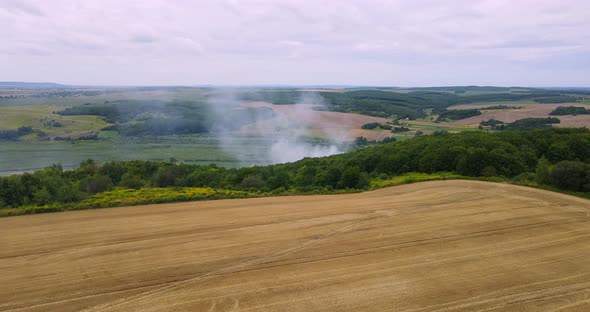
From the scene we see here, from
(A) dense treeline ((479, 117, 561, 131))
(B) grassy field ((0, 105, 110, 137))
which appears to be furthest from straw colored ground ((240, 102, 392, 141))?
(B) grassy field ((0, 105, 110, 137))

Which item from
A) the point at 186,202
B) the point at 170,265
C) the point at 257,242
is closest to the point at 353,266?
the point at 257,242

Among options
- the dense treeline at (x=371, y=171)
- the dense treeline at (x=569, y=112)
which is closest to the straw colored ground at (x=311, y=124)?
the dense treeline at (x=371, y=171)

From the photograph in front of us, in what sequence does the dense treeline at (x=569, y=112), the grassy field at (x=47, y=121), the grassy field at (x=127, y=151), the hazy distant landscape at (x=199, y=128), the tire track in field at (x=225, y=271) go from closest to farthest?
1. the tire track in field at (x=225, y=271)
2. the grassy field at (x=127, y=151)
3. the hazy distant landscape at (x=199, y=128)
4. the grassy field at (x=47, y=121)
5. the dense treeline at (x=569, y=112)

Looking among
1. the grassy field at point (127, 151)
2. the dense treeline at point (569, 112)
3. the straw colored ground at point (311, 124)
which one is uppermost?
the dense treeline at point (569, 112)

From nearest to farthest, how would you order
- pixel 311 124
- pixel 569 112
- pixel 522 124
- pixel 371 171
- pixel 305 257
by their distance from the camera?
pixel 305 257, pixel 371 171, pixel 522 124, pixel 311 124, pixel 569 112

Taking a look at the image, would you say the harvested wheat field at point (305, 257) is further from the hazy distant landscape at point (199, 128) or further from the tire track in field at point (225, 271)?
the hazy distant landscape at point (199, 128)

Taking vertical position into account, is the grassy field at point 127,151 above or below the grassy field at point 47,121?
below

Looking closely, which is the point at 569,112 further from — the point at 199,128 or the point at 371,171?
the point at 199,128

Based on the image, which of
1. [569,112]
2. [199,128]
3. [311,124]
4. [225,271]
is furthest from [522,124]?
[225,271]
